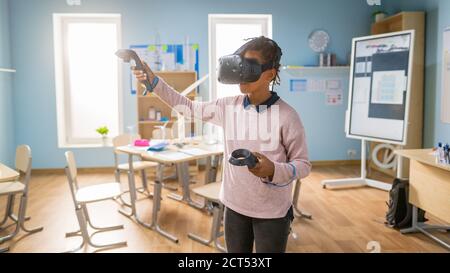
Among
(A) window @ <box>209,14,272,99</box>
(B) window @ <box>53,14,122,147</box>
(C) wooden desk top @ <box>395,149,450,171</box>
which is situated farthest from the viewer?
(A) window @ <box>209,14,272,99</box>

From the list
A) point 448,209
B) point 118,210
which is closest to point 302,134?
point 448,209

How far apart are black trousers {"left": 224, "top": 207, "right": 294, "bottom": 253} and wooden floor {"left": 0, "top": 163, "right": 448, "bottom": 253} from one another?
1.44m

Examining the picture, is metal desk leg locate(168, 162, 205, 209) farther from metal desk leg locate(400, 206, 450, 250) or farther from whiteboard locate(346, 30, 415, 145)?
whiteboard locate(346, 30, 415, 145)

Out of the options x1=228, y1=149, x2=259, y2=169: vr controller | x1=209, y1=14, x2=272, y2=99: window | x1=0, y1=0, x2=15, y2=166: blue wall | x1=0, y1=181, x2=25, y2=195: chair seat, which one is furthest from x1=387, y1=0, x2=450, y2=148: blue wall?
x1=0, y1=0, x2=15, y2=166: blue wall

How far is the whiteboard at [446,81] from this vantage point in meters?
3.77

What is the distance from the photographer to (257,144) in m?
1.13

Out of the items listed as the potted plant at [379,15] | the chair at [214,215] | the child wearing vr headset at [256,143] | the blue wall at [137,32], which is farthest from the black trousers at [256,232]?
the potted plant at [379,15]

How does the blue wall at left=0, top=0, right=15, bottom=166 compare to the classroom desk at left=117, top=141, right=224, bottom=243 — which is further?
the blue wall at left=0, top=0, right=15, bottom=166

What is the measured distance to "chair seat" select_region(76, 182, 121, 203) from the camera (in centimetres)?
259

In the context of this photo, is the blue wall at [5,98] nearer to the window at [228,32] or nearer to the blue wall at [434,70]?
the window at [228,32]

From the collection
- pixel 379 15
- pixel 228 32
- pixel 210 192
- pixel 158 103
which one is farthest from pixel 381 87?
pixel 158 103

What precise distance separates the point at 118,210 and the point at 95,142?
2068 mm
